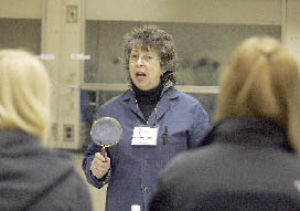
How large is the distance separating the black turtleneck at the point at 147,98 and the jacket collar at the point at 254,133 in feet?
3.96

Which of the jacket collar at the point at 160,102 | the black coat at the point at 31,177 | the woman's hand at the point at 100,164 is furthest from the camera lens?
the jacket collar at the point at 160,102

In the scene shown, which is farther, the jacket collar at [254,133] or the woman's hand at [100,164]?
the woman's hand at [100,164]

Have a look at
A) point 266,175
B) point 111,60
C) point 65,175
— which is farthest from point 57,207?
point 111,60

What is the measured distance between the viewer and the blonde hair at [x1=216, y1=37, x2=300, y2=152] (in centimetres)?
139

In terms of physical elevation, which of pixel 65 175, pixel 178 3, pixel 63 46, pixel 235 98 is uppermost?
pixel 178 3

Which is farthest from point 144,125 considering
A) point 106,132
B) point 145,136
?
point 106,132

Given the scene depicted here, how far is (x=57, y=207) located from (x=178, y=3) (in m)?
3.83

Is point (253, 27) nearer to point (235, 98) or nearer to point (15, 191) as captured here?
point (235, 98)

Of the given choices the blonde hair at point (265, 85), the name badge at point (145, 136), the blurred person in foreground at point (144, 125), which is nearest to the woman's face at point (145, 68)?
the blurred person in foreground at point (144, 125)

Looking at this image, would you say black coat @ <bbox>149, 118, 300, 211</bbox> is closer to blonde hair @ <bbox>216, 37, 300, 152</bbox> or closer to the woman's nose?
blonde hair @ <bbox>216, 37, 300, 152</bbox>

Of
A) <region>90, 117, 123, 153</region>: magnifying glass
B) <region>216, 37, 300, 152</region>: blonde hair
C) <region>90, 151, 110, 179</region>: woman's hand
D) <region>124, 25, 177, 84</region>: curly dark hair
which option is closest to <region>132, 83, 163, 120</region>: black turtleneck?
<region>124, 25, 177, 84</region>: curly dark hair

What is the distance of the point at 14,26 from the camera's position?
502 centimetres

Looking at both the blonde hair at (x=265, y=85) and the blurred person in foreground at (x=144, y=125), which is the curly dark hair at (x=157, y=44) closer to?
the blurred person in foreground at (x=144, y=125)

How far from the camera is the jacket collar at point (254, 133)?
140cm
